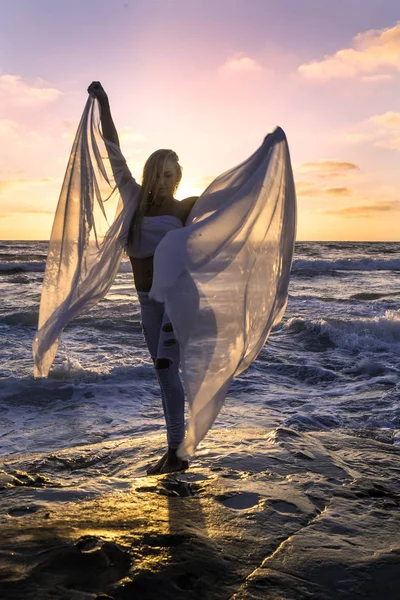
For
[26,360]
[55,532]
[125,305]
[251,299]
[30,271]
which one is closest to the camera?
[55,532]

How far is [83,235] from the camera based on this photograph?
148 inches

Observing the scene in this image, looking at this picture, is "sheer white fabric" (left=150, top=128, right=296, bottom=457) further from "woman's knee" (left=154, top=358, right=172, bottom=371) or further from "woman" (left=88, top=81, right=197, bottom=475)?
"woman's knee" (left=154, top=358, right=172, bottom=371)

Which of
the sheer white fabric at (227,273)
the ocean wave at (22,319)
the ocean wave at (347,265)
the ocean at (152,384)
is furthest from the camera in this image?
the ocean wave at (347,265)

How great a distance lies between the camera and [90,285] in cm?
377

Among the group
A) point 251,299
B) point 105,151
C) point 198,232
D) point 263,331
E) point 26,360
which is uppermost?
point 105,151

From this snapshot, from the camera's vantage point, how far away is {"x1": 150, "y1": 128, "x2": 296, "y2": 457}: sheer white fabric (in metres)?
2.80

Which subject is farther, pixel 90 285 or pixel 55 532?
pixel 90 285

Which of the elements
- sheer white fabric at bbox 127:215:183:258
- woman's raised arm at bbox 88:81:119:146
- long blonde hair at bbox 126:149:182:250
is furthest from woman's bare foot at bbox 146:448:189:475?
woman's raised arm at bbox 88:81:119:146

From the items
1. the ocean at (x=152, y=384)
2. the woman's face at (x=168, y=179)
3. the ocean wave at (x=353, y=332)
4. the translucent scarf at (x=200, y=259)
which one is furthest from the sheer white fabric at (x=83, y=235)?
the ocean wave at (x=353, y=332)

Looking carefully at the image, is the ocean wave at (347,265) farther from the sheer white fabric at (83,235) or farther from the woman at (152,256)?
the woman at (152,256)

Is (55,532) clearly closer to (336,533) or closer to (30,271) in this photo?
(336,533)

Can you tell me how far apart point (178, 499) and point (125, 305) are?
1113cm

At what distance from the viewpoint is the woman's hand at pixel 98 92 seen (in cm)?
369

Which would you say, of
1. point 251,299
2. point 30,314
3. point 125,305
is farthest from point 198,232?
point 125,305
